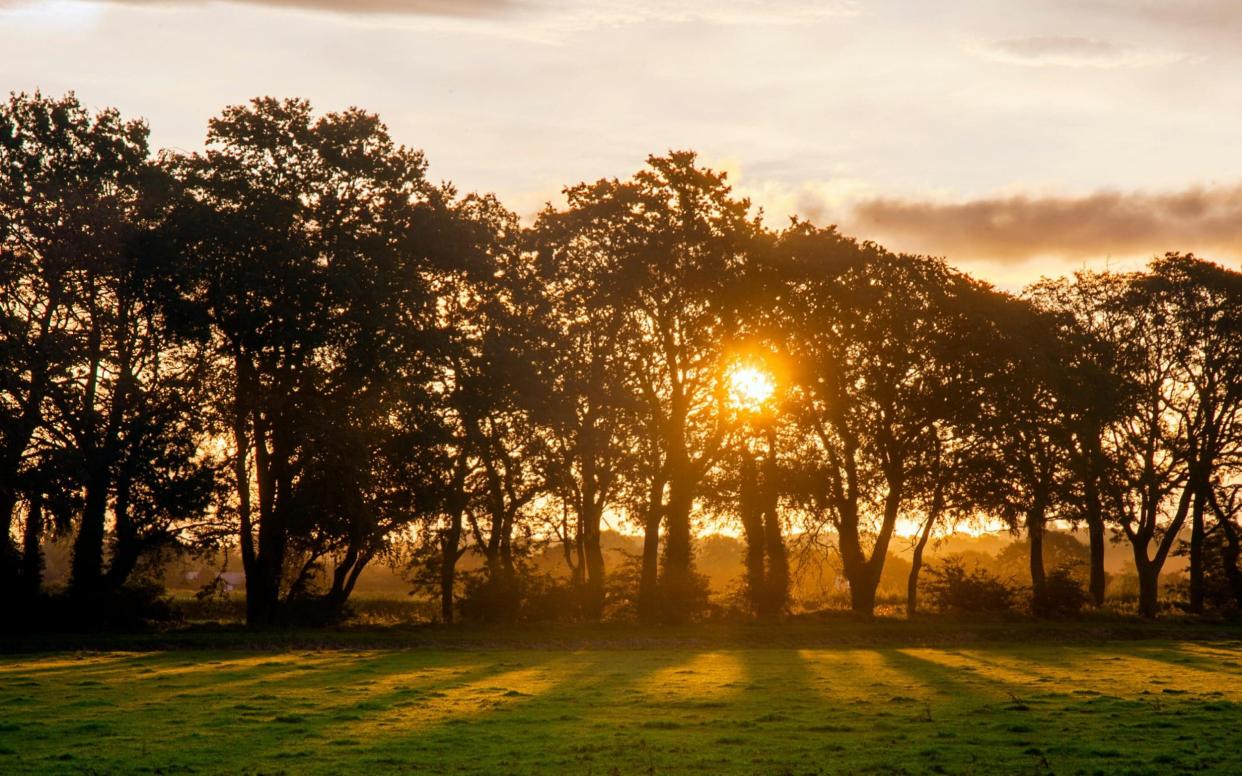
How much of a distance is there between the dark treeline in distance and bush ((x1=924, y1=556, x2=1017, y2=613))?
1.59 feet

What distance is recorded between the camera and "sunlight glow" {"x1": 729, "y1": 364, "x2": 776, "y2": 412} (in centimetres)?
6247

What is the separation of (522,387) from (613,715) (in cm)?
2985

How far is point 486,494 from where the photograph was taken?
61812mm

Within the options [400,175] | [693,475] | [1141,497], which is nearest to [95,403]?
[400,175]

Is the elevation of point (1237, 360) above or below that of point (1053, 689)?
above

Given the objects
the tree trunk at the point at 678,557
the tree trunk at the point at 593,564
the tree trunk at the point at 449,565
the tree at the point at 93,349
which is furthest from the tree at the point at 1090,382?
the tree at the point at 93,349

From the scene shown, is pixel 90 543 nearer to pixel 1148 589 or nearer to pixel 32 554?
pixel 32 554

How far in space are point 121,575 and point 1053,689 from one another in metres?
39.2

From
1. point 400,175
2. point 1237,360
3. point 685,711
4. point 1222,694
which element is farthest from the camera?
point 1237,360

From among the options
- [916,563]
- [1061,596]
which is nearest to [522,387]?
[916,563]

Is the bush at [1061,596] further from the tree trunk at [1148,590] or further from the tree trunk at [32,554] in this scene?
the tree trunk at [32,554]

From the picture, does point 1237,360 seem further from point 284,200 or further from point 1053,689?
point 284,200

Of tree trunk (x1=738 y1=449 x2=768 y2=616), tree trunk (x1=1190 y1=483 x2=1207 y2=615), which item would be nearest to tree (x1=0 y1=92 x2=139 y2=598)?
tree trunk (x1=738 y1=449 x2=768 y2=616)

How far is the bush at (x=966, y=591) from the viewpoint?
2596 inches
